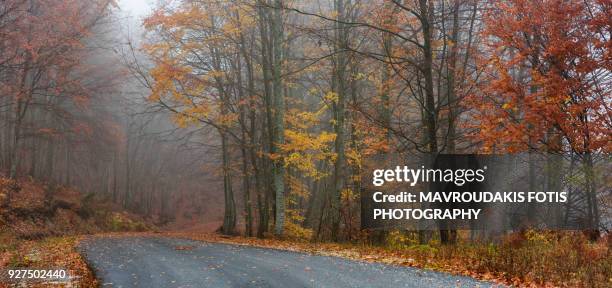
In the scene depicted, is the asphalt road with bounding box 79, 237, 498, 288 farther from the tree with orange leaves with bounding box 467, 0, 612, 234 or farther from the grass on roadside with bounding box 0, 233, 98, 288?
the tree with orange leaves with bounding box 467, 0, 612, 234

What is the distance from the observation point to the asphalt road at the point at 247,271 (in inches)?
363

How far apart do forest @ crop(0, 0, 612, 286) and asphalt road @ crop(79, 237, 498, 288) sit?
4029 mm

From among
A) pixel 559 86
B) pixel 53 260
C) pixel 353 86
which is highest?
pixel 353 86

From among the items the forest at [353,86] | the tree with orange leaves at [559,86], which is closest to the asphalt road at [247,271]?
the forest at [353,86]

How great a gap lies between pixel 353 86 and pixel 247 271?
430 inches

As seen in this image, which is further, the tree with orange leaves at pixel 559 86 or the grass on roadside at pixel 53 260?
the tree with orange leaves at pixel 559 86

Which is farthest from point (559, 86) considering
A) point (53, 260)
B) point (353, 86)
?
point (53, 260)

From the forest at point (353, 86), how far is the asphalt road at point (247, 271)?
4029 mm

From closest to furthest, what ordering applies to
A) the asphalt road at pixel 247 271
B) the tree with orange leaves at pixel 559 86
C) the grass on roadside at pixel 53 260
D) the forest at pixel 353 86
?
the asphalt road at pixel 247 271
the grass on roadside at pixel 53 260
the tree with orange leaves at pixel 559 86
the forest at pixel 353 86

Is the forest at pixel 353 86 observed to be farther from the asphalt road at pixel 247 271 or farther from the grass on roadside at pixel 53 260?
the grass on roadside at pixel 53 260

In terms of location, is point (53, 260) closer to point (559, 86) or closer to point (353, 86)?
point (353, 86)

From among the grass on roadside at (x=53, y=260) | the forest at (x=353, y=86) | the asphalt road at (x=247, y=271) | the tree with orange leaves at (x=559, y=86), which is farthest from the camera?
the forest at (x=353, y=86)

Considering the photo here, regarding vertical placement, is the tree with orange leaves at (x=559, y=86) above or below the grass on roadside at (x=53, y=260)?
above

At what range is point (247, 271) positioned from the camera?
10641 millimetres
